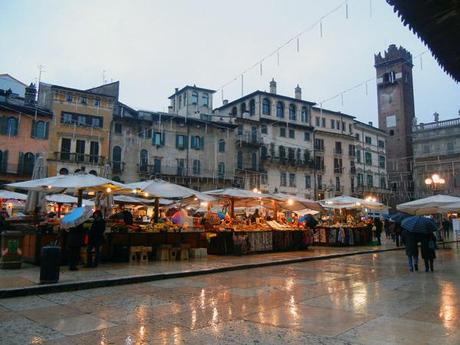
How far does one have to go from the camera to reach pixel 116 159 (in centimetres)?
4050

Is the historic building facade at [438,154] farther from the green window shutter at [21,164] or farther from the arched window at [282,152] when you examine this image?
the green window shutter at [21,164]

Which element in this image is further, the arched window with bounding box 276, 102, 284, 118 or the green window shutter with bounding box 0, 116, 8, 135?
the arched window with bounding box 276, 102, 284, 118

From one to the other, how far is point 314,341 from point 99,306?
3791 mm

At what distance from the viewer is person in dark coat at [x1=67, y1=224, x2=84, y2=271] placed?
1058cm

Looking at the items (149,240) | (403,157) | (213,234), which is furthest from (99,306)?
(403,157)

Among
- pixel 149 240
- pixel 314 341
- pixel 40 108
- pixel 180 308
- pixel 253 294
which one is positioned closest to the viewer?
pixel 314 341

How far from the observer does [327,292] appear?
27.5 feet

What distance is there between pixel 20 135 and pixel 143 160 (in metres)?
11.4

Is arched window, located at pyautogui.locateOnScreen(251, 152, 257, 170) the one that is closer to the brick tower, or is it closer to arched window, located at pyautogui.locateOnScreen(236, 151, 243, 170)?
arched window, located at pyautogui.locateOnScreen(236, 151, 243, 170)

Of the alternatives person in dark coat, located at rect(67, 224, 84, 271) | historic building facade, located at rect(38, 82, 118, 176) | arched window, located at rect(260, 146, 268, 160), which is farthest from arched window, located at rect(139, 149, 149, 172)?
person in dark coat, located at rect(67, 224, 84, 271)

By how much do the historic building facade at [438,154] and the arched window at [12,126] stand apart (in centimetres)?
5049

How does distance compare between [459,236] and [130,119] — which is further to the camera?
[130,119]

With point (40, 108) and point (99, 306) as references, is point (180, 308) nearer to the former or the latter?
point (99, 306)

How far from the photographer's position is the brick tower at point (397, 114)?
64.2 m
